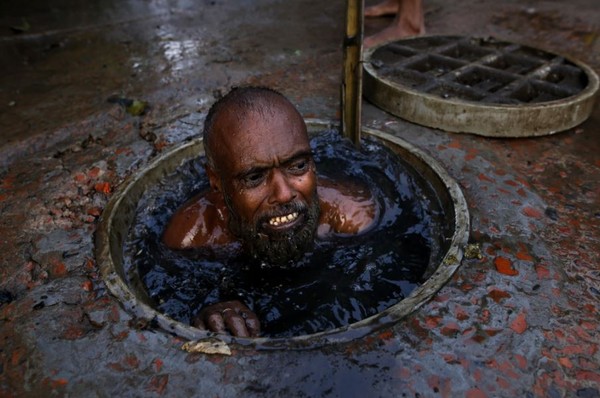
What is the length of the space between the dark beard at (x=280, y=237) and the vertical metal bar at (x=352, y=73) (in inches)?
31.2

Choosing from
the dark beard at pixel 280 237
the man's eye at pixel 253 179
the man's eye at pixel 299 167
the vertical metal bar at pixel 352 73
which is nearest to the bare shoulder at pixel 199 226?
the dark beard at pixel 280 237

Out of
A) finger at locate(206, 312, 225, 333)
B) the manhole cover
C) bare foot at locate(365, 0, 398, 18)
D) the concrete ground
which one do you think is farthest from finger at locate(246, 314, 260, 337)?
bare foot at locate(365, 0, 398, 18)

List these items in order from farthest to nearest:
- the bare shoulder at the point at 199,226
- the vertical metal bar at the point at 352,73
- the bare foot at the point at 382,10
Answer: the bare foot at the point at 382,10, the bare shoulder at the point at 199,226, the vertical metal bar at the point at 352,73

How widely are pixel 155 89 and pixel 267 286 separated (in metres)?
2.18

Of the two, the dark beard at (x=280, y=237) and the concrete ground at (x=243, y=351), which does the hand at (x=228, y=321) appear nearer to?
the concrete ground at (x=243, y=351)

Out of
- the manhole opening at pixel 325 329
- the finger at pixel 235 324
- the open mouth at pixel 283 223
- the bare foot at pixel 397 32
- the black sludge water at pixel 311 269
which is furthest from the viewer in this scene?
the bare foot at pixel 397 32

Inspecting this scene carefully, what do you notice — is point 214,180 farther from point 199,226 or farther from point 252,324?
point 252,324

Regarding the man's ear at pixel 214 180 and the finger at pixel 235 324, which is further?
the man's ear at pixel 214 180

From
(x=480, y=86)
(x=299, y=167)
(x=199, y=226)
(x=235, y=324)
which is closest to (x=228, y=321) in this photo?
(x=235, y=324)

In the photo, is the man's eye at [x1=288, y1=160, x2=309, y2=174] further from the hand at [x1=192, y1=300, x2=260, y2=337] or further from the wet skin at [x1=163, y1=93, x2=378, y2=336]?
the hand at [x1=192, y1=300, x2=260, y2=337]

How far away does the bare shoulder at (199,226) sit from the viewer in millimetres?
2984

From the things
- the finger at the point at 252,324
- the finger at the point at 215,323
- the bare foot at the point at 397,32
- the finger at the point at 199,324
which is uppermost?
the bare foot at the point at 397,32

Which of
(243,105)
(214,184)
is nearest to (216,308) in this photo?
(214,184)

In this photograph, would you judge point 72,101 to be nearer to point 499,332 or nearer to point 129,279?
point 129,279
